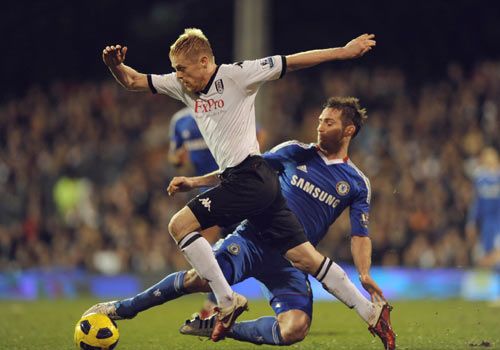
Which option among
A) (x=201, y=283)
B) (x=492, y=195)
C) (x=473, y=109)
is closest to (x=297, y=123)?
(x=473, y=109)

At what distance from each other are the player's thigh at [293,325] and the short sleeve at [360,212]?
697mm

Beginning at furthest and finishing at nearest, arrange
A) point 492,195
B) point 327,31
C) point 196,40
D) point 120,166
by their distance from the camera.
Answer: point 327,31
point 120,166
point 492,195
point 196,40

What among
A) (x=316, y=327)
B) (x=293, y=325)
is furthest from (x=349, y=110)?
(x=316, y=327)

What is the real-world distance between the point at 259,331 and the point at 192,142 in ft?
12.5

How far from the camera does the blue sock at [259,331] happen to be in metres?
7.59

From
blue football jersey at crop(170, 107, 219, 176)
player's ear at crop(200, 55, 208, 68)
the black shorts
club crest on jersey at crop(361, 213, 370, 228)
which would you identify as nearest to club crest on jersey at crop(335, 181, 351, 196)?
club crest on jersey at crop(361, 213, 370, 228)

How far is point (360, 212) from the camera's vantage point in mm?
7762

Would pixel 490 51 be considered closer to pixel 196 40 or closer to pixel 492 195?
pixel 492 195

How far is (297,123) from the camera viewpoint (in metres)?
19.6

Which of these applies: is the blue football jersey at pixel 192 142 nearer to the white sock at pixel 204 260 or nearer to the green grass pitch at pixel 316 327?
the green grass pitch at pixel 316 327

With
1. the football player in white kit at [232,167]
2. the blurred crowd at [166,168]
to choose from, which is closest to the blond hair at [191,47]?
the football player in white kit at [232,167]

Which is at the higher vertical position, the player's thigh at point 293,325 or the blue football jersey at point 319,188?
the blue football jersey at point 319,188

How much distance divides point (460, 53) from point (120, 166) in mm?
7241

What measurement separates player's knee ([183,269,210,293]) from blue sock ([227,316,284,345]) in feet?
1.25
